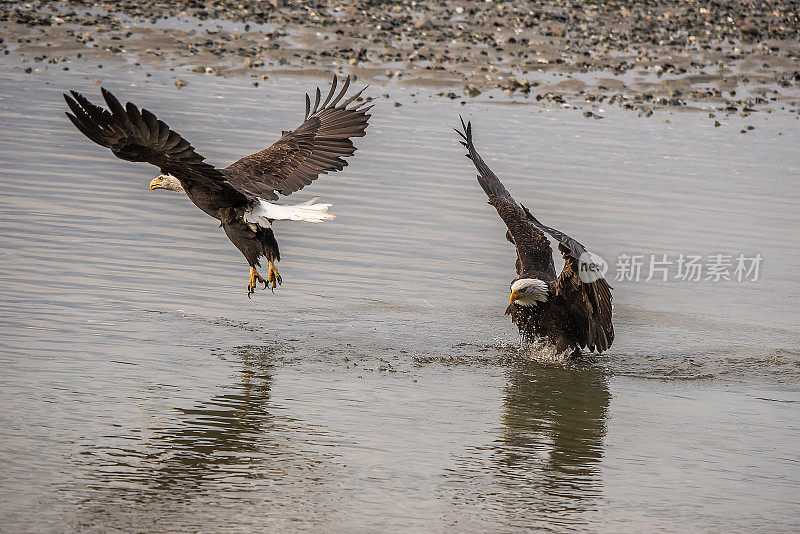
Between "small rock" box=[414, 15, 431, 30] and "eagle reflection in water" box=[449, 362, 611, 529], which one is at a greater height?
"small rock" box=[414, 15, 431, 30]

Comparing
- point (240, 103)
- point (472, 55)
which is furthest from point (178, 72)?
point (472, 55)

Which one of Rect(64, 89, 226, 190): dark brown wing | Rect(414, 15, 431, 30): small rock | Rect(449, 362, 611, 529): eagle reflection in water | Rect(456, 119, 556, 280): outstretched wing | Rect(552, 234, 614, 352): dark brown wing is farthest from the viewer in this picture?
Rect(414, 15, 431, 30): small rock

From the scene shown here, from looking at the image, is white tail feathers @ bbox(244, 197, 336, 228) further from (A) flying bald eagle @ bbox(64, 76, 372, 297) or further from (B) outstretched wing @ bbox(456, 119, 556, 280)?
(B) outstretched wing @ bbox(456, 119, 556, 280)

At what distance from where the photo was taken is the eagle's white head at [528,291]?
23.7 ft

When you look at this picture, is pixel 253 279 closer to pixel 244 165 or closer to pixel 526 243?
pixel 244 165

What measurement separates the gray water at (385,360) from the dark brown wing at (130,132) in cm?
121

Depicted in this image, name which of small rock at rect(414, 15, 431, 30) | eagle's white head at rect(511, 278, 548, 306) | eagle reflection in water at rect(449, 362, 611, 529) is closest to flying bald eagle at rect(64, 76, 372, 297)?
eagle's white head at rect(511, 278, 548, 306)

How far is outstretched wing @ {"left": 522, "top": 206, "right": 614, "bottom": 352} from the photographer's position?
6.45 m

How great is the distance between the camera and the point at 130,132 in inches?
249

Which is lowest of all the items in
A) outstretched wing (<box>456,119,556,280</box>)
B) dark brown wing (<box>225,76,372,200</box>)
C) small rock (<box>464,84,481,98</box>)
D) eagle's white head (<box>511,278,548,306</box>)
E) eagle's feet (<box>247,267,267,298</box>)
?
eagle's feet (<box>247,267,267,298</box>)

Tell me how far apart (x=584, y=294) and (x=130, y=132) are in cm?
277

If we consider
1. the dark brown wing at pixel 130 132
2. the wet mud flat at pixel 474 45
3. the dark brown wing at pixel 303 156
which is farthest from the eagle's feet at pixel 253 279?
the wet mud flat at pixel 474 45

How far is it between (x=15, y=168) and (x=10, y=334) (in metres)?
4.64

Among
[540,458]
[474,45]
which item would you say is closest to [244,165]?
[540,458]
